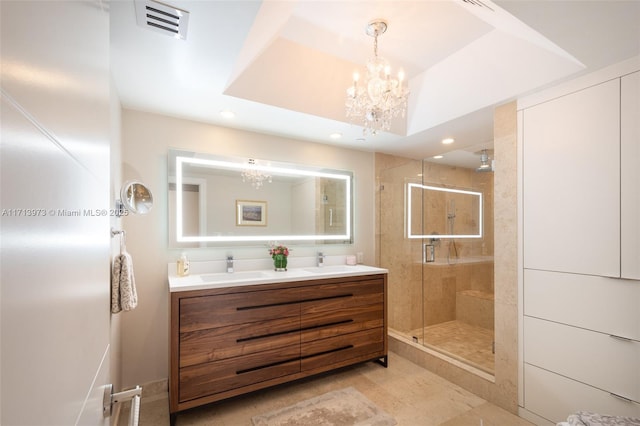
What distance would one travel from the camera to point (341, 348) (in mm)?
2658

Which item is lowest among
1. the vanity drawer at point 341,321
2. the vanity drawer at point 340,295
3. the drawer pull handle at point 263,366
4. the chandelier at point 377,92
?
the drawer pull handle at point 263,366

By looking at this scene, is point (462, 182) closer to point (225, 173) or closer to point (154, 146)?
point (225, 173)

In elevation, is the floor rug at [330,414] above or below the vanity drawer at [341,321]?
below

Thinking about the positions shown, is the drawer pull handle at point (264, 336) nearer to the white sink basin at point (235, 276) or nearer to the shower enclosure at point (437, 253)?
the white sink basin at point (235, 276)

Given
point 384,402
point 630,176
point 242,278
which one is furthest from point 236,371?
point 630,176

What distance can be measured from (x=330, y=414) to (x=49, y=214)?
237 cm

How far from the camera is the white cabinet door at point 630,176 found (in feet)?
5.48

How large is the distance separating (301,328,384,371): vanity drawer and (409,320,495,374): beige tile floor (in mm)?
628

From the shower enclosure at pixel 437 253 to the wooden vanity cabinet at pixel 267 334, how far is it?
723 millimetres

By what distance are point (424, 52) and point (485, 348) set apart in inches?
104

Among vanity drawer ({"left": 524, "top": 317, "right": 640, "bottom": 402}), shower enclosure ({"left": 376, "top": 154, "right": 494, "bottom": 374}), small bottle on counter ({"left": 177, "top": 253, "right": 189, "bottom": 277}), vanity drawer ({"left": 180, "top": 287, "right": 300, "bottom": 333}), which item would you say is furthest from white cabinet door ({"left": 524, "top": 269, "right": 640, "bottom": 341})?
small bottle on counter ({"left": 177, "top": 253, "right": 189, "bottom": 277})

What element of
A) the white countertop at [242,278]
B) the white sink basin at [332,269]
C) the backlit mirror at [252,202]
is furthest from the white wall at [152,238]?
the white sink basin at [332,269]

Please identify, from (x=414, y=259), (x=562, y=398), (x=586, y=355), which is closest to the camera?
(x=586, y=355)

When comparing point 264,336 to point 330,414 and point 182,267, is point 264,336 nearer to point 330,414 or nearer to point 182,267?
point 330,414
